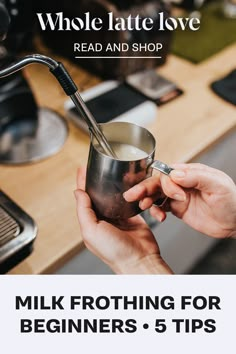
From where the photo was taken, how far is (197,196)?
0.62 metres

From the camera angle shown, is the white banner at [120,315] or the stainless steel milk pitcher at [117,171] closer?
the stainless steel milk pitcher at [117,171]

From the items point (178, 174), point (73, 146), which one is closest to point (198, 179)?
point (178, 174)

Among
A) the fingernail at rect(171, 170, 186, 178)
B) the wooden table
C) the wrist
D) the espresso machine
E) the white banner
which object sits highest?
the fingernail at rect(171, 170, 186, 178)

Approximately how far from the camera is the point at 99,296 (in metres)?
0.62

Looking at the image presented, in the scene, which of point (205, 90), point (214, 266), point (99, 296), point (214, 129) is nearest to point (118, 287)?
point (99, 296)

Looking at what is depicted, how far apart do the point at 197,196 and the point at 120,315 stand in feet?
0.68

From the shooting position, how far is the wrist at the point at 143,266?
0.59 m

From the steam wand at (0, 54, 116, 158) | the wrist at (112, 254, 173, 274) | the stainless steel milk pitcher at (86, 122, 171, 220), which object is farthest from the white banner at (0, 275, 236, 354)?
the steam wand at (0, 54, 116, 158)

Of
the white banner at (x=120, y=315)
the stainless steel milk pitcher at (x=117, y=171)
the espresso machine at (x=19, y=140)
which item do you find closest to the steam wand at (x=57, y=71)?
the stainless steel milk pitcher at (x=117, y=171)

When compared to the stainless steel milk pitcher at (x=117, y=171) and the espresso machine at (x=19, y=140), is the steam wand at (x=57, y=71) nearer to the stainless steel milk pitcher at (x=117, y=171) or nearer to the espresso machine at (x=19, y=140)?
the stainless steel milk pitcher at (x=117, y=171)

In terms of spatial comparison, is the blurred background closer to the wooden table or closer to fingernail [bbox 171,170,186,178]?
the wooden table

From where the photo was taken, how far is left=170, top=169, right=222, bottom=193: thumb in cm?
53

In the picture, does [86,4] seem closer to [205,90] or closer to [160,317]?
[205,90]

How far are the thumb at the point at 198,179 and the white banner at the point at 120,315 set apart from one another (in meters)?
0.14
